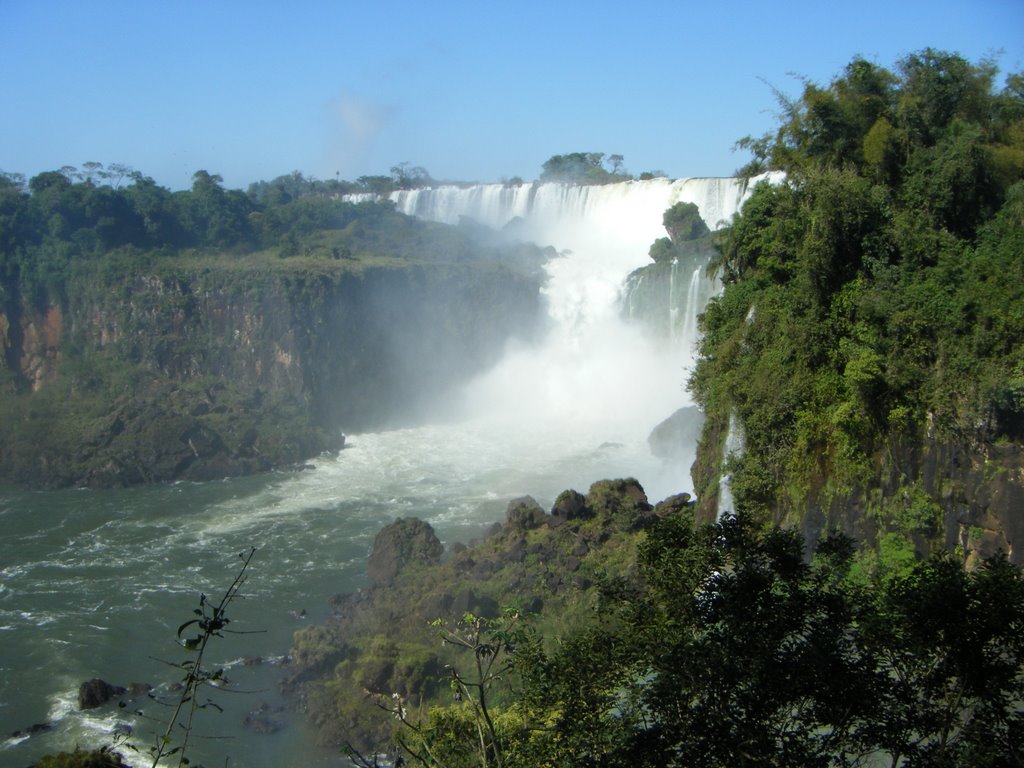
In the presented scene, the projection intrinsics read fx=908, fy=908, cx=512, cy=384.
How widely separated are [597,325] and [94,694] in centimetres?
2469

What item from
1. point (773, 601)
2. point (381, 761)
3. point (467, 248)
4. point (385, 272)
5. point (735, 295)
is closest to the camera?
point (773, 601)

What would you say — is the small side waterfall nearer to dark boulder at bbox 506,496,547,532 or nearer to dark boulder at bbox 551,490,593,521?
dark boulder at bbox 551,490,593,521

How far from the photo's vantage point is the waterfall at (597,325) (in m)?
29.4

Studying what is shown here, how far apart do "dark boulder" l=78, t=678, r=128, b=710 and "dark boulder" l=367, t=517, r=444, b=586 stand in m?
5.26

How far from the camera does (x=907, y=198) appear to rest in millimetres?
14422

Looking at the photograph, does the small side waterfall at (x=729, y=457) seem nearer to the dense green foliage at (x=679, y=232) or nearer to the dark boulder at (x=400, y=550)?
the dark boulder at (x=400, y=550)

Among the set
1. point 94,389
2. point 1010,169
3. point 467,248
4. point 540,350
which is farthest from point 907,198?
point 467,248

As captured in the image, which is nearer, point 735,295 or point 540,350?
point 735,295

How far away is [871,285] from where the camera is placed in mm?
13492

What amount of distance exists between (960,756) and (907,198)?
11.3m

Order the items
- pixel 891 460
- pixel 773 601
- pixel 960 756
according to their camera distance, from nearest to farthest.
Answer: pixel 960 756 → pixel 773 601 → pixel 891 460

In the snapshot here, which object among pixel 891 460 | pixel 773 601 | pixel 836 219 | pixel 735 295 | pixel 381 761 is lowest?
pixel 381 761

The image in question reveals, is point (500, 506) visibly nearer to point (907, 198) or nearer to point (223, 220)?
point (907, 198)

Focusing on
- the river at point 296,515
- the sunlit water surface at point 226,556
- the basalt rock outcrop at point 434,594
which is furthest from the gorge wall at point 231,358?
the basalt rock outcrop at point 434,594
